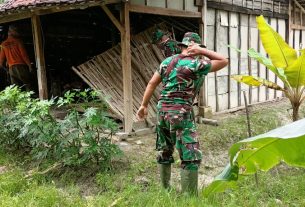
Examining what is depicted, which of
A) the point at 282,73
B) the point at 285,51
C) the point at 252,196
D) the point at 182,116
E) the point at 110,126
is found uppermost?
the point at 285,51

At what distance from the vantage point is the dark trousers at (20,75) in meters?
8.62

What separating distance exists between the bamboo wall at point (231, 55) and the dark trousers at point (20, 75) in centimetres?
439

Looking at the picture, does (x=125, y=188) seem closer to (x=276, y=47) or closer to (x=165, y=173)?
(x=165, y=173)

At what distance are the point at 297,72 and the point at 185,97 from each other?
1351mm

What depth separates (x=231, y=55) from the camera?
9844 millimetres

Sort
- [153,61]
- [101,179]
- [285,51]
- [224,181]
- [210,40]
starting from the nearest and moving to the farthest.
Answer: [224,181] → [285,51] → [101,179] → [153,61] → [210,40]

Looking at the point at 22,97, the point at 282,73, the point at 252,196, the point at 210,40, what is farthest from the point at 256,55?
the point at 210,40

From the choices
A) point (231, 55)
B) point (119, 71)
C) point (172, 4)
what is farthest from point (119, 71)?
point (231, 55)

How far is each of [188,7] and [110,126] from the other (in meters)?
4.37

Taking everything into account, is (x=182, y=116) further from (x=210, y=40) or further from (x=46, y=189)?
(x=210, y=40)

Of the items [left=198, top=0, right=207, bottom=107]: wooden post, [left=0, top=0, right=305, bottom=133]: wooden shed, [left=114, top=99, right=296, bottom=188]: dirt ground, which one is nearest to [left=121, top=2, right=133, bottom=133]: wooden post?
[left=0, top=0, right=305, bottom=133]: wooden shed

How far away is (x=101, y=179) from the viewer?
15.6ft

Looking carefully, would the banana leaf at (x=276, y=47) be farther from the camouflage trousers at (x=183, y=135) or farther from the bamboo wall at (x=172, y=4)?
the bamboo wall at (x=172, y=4)

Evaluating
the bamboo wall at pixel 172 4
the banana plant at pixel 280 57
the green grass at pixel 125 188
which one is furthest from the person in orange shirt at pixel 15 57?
the banana plant at pixel 280 57
